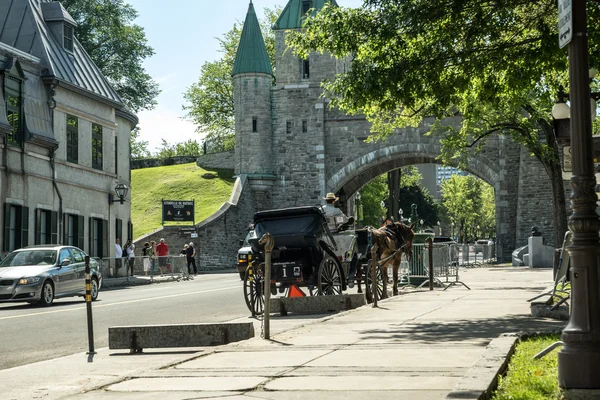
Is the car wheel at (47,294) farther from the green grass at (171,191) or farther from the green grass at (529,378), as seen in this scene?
the green grass at (171,191)

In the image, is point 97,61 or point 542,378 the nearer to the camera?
point 542,378

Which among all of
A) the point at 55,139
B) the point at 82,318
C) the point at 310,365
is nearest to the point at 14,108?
the point at 55,139

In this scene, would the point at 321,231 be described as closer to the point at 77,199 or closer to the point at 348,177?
the point at 77,199

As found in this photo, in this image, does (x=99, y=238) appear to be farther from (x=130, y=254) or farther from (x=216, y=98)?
(x=216, y=98)

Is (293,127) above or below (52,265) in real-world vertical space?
above

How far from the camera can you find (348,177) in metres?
60.0

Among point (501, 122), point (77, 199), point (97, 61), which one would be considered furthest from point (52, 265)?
point (97, 61)

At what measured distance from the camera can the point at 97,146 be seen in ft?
134

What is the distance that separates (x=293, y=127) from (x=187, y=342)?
5003cm

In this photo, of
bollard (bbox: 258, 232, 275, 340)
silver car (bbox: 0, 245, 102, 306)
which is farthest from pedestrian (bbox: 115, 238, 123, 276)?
bollard (bbox: 258, 232, 275, 340)

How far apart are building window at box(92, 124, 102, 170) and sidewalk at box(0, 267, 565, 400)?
1071 inches

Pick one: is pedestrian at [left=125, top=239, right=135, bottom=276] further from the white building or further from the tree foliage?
the tree foliage

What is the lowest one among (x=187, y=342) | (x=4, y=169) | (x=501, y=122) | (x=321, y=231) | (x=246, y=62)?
(x=187, y=342)

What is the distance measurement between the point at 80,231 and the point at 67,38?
28.0 feet
